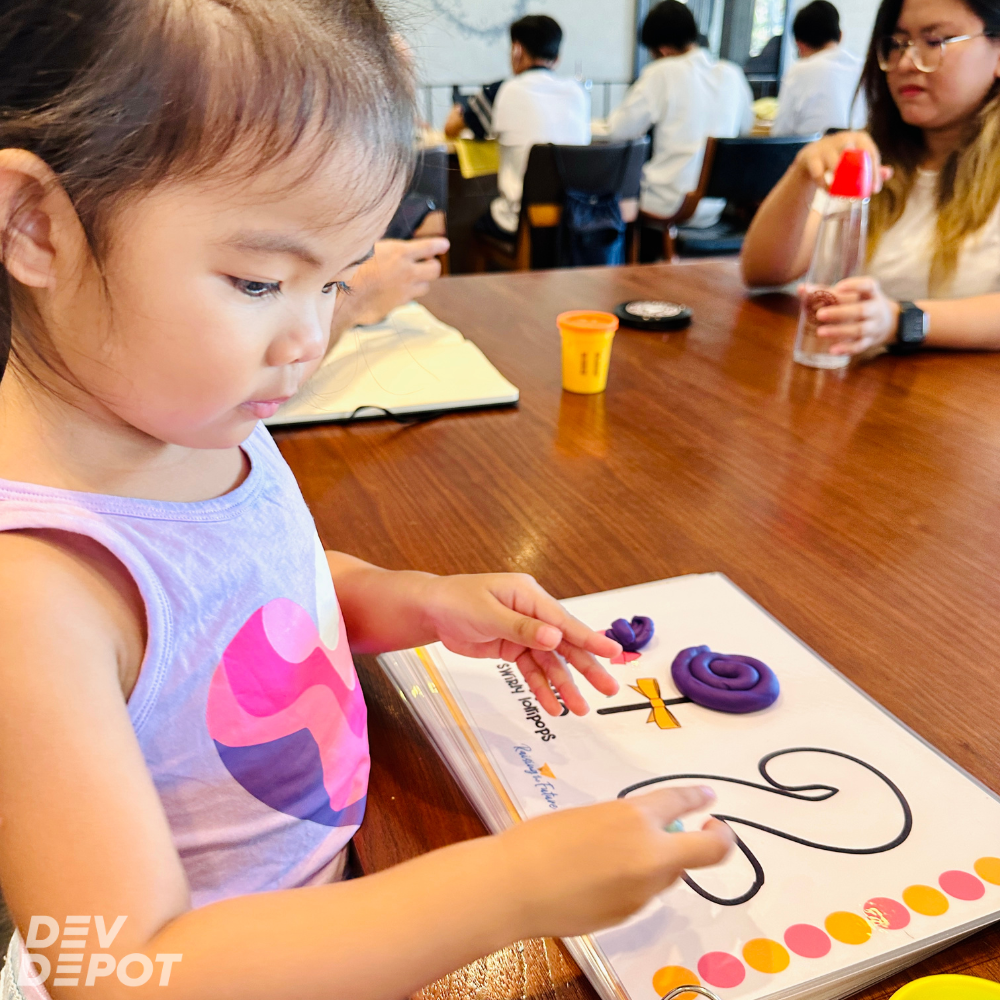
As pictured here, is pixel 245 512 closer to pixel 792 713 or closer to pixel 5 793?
pixel 5 793

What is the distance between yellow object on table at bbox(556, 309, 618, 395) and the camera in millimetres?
1060

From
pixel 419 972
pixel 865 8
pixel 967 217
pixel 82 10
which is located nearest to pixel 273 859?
pixel 419 972

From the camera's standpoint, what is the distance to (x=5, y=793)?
1.18ft

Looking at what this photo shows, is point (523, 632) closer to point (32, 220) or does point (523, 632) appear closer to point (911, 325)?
point (32, 220)

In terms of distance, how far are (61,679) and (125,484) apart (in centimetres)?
13

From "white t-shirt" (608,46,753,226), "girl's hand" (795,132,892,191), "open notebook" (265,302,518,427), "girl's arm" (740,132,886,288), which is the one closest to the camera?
"open notebook" (265,302,518,427)

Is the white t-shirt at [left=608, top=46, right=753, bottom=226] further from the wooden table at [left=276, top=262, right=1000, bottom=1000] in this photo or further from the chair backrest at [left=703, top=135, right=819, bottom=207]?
the wooden table at [left=276, top=262, right=1000, bottom=1000]

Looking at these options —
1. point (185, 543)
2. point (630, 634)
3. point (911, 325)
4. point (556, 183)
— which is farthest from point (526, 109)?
point (185, 543)

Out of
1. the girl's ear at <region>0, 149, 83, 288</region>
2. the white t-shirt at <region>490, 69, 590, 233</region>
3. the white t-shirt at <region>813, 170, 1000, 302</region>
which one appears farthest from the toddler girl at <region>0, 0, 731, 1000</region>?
the white t-shirt at <region>490, 69, 590, 233</region>

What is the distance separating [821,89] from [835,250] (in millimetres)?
3345

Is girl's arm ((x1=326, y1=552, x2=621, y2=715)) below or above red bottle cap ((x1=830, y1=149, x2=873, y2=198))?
below

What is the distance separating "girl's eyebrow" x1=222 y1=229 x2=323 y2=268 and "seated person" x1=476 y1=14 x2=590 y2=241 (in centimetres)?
328

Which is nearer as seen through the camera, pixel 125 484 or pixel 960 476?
pixel 125 484

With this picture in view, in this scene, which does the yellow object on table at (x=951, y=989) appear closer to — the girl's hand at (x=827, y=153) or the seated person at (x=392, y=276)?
the seated person at (x=392, y=276)
